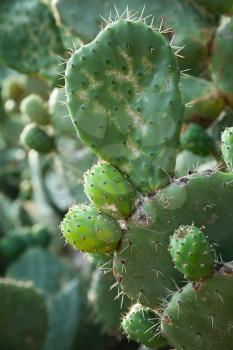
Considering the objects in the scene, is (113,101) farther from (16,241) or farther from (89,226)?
(16,241)

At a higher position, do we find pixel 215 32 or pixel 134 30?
pixel 134 30

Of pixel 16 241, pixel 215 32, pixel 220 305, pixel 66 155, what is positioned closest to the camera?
pixel 220 305

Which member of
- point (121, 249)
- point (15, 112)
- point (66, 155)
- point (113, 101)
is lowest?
point (15, 112)

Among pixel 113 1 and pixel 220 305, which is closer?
pixel 220 305

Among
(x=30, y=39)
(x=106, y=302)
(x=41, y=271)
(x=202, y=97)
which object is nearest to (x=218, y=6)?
(x=202, y=97)

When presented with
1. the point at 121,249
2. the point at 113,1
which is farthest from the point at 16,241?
the point at 121,249

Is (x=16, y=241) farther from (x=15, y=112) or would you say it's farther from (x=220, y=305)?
(x=220, y=305)

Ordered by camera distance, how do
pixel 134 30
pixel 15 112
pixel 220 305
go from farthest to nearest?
pixel 15 112 < pixel 134 30 < pixel 220 305

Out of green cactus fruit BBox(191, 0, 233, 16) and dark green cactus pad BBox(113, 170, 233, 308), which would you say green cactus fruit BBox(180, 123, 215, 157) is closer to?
green cactus fruit BBox(191, 0, 233, 16)

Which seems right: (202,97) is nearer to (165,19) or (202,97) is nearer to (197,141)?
(197,141)
